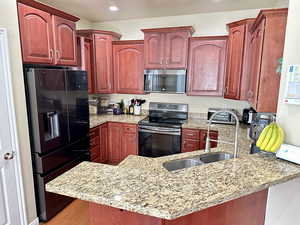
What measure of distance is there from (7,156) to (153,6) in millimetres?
2679

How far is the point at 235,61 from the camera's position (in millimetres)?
2770

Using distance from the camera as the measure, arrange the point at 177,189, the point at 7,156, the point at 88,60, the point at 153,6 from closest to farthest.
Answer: the point at 177,189 < the point at 7,156 < the point at 153,6 < the point at 88,60

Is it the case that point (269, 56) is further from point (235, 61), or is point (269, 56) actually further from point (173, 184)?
point (173, 184)

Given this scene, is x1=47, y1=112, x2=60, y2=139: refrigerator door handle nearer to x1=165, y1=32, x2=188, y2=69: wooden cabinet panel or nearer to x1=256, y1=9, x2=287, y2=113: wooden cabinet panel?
x1=165, y1=32, x2=188, y2=69: wooden cabinet panel

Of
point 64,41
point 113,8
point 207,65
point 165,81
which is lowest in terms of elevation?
point 165,81

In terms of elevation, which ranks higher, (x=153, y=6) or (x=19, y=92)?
(x=153, y=6)

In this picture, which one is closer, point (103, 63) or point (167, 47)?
point (167, 47)

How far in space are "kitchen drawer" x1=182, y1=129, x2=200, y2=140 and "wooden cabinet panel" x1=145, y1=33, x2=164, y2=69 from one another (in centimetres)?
116

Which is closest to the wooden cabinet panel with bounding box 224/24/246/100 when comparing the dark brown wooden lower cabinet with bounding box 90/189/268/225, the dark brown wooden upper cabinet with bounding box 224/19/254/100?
the dark brown wooden upper cabinet with bounding box 224/19/254/100

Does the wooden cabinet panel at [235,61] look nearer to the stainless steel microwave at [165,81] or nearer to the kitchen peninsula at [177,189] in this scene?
the stainless steel microwave at [165,81]

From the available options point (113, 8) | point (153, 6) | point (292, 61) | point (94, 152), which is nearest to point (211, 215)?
point (292, 61)

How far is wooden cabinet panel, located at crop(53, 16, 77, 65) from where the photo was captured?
2.37m

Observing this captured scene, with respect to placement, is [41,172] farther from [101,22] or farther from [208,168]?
[101,22]

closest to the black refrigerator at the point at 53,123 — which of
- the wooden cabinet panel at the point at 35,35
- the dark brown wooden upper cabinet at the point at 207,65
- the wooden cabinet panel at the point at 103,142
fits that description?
the wooden cabinet panel at the point at 35,35
